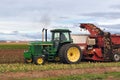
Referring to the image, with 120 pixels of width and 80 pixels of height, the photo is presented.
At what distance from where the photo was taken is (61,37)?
2531cm

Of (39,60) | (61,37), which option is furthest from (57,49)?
(39,60)

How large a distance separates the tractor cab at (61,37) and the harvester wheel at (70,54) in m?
0.51

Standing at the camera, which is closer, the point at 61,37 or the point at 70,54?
the point at 70,54

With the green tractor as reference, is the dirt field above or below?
below

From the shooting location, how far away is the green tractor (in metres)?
24.7

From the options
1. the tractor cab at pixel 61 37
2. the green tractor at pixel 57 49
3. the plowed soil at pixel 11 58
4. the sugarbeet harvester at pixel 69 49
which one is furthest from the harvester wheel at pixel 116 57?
the plowed soil at pixel 11 58

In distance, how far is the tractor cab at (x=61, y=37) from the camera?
82.7 feet

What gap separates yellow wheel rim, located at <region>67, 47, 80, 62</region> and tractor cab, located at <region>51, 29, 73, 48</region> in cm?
71

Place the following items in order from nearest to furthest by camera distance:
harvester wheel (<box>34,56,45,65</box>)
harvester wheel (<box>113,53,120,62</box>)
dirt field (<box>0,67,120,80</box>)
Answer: dirt field (<box>0,67,120,80</box>)
harvester wheel (<box>34,56,45,65</box>)
harvester wheel (<box>113,53,120,62</box>)

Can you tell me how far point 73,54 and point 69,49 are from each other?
749mm

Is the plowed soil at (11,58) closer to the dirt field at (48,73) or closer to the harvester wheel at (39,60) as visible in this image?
the harvester wheel at (39,60)

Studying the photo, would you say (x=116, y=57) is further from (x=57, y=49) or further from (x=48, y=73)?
(x=48, y=73)

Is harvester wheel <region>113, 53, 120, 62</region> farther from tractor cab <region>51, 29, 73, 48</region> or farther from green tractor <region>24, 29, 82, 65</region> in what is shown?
tractor cab <region>51, 29, 73, 48</region>

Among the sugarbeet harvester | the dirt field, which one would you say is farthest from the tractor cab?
the dirt field
